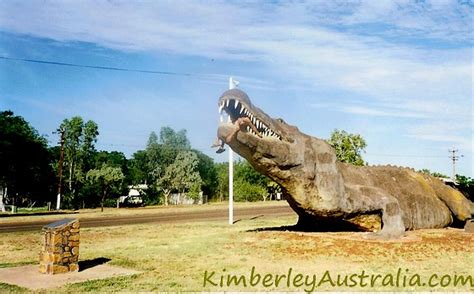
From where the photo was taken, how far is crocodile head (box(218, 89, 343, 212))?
11.0m

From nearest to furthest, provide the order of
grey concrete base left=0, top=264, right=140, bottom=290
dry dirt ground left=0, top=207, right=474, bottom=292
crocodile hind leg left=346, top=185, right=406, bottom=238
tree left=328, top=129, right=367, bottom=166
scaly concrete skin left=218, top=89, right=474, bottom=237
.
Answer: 1. dry dirt ground left=0, top=207, right=474, bottom=292
2. grey concrete base left=0, top=264, right=140, bottom=290
3. scaly concrete skin left=218, top=89, right=474, bottom=237
4. crocodile hind leg left=346, top=185, right=406, bottom=238
5. tree left=328, top=129, right=367, bottom=166

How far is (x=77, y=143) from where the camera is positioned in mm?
62656

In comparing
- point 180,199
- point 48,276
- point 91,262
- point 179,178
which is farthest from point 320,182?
point 180,199

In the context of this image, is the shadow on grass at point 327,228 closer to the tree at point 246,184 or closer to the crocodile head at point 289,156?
the crocodile head at point 289,156

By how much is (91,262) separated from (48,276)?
1.67m

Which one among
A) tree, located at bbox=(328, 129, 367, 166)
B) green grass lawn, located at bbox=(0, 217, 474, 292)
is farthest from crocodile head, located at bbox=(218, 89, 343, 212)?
tree, located at bbox=(328, 129, 367, 166)

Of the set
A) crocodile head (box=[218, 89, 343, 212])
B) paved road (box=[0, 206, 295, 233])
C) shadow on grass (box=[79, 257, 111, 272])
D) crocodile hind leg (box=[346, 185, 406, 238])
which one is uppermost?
crocodile head (box=[218, 89, 343, 212])

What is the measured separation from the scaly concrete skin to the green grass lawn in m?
0.58

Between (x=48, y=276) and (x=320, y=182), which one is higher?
(x=320, y=182)

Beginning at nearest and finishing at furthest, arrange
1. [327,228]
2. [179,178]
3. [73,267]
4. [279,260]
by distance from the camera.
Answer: [73,267], [279,260], [327,228], [179,178]

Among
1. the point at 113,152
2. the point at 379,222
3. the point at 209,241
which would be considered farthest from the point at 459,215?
the point at 113,152

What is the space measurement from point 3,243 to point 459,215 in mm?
14211

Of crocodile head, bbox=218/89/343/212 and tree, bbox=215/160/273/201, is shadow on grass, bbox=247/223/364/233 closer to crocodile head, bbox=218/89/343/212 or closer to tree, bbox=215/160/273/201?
crocodile head, bbox=218/89/343/212

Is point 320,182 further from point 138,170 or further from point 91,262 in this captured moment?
point 138,170
